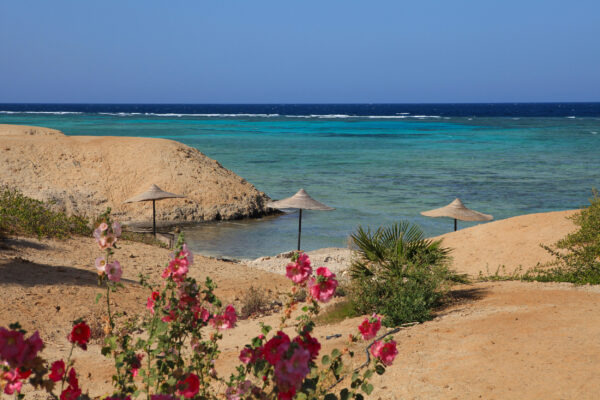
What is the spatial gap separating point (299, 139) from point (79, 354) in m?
63.2

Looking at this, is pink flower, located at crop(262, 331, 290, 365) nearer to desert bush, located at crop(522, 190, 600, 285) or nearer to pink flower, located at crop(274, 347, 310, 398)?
pink flower, located at crop(274, 347, 310, 398)

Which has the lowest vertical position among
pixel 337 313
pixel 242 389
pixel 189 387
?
pixel 337 313

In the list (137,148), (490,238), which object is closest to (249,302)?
(490,238)

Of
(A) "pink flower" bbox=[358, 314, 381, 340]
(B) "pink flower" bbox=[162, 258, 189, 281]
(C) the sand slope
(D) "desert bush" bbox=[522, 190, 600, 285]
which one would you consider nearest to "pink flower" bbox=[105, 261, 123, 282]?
(B) "pink flower" bbox=[162, 258, 189, 281]

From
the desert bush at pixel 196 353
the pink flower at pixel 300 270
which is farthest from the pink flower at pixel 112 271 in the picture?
the pink flower at pixel 300 270

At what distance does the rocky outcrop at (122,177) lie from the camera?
24.6 metres

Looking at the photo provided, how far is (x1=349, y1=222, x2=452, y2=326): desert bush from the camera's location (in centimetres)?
759

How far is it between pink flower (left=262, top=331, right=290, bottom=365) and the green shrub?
1178 cm

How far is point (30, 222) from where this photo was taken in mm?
14148

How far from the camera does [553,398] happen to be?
509 centimetres

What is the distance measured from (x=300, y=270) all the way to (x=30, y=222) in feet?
41.1

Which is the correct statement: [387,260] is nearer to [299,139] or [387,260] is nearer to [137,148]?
[137,148]

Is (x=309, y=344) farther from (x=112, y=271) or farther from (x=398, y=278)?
(x=398, y=278)

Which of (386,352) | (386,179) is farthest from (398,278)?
(386,179)
